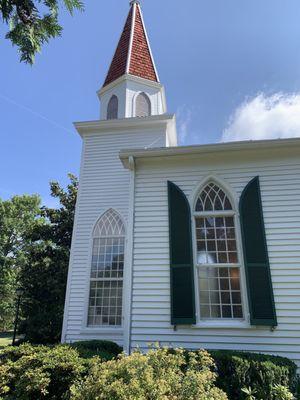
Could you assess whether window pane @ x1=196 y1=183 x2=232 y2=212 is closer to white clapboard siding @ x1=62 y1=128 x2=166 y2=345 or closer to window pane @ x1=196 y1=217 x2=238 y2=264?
window pane @ x1=196 y1=217 x2=238 y2=264

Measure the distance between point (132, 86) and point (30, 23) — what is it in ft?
22.9

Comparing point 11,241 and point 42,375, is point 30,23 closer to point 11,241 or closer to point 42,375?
point 42,375

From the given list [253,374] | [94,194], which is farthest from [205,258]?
[94,194]

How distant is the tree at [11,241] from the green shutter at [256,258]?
94.3 ft

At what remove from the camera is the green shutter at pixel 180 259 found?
20.1 feet

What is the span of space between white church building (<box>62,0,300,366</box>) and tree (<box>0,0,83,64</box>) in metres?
2.91

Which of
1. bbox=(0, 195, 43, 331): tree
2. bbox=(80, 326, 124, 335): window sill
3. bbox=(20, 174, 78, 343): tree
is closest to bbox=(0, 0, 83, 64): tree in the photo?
bbox=(80, 326, 124, 335): window sill

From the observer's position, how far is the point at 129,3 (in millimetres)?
15875

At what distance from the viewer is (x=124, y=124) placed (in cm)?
1099

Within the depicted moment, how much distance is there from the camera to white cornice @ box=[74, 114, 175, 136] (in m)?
10.8

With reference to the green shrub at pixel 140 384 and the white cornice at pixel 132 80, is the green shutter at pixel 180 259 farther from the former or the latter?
the white cornice at pixel 132 80

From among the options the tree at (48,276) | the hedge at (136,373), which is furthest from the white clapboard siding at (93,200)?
the tree at (48,276)

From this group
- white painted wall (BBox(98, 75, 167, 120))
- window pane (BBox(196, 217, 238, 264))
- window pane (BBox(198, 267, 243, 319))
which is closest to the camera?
window pane (BBox(198, 267, 243, 319))

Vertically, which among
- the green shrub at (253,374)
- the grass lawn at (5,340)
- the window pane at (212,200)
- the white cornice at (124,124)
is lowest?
the grass lawn at (5,340)
